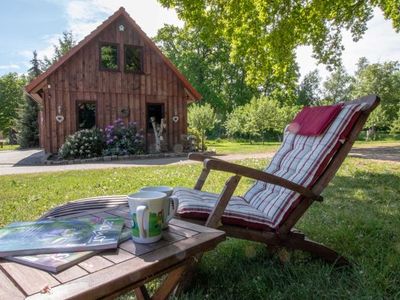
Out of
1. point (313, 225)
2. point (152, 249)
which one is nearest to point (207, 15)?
point (313, 225)

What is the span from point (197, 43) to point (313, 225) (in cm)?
2977

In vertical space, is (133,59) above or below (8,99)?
below

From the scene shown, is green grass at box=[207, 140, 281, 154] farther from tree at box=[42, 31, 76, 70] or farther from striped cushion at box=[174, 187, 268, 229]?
tree at box=[42, 31, 76, 70]

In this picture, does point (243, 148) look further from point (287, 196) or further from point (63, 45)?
point (63, 45)

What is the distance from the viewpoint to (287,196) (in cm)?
242

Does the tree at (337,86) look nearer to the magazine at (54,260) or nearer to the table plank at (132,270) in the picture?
the table plank at (132,270)

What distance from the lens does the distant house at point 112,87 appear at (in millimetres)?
11961

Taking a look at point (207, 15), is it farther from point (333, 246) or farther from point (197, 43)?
point (197, 43)

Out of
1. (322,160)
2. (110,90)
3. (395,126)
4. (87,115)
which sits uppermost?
(110,90)

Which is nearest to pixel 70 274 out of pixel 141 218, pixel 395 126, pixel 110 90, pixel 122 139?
pixel 141 218

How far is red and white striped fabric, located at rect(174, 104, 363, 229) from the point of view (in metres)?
2.22

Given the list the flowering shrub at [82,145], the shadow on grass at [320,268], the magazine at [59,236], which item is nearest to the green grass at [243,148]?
the flowering shrub at [82,145]

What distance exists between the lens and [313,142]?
8.96 feet

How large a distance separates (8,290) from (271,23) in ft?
29.9
